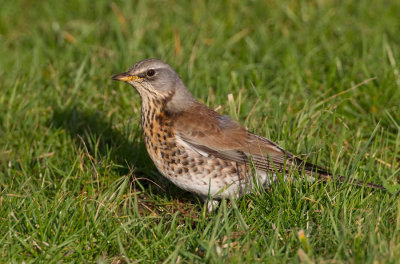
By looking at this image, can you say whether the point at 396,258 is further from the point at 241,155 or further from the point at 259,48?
the point at 259,48

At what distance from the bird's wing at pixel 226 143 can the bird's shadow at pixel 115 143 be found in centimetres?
59

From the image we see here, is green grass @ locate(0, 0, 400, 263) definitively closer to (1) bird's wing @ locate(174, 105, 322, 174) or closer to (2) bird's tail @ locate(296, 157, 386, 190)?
(2) bird's tail @ locate(296, 157, 386, 190)

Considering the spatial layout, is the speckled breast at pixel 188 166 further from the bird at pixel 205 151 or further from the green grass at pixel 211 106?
the green grass at pixel 211 106

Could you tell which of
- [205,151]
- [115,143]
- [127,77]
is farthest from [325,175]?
[115,143]

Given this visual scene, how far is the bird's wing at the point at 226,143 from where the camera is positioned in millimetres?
5434

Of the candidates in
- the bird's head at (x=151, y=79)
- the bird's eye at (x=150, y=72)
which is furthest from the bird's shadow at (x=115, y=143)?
the bird's eye at (x=150, y=72)

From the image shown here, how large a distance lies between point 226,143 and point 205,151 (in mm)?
213

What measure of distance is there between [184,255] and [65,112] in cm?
309

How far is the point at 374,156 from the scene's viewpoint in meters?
5.97

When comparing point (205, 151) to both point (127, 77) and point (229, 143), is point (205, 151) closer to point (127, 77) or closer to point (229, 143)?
point (229, 143)

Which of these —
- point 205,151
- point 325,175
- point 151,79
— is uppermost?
point 151,79

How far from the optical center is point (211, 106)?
6773mm

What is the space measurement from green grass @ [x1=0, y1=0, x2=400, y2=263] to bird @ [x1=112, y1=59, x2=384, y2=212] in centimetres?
19

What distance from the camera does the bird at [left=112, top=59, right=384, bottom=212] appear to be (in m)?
5.37
